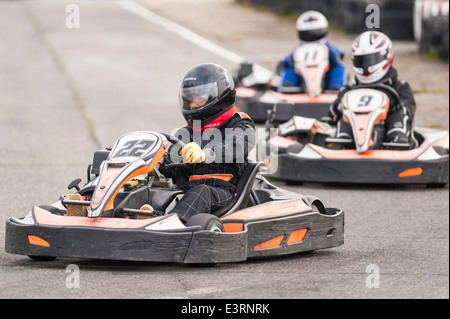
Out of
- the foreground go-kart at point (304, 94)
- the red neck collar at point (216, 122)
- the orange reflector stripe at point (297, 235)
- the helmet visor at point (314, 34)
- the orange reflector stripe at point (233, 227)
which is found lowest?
the foreground go-kart at point (304, 94)

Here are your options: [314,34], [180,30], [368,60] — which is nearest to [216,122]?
[368,60]

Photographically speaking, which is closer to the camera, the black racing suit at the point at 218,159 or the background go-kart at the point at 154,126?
the background go-kart at the point at 154,126

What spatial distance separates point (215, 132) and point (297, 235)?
0.84 m

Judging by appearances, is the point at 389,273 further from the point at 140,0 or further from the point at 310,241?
the point at 140,0

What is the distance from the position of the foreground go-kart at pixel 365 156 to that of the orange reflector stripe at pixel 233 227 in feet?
11.0

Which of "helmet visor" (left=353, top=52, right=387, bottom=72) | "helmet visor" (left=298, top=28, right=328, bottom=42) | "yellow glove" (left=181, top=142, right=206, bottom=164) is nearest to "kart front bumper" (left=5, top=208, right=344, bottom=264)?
"yellow glove" (left=181, top=142, right=206, bottom=164)

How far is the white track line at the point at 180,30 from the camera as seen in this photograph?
19359 millimetres

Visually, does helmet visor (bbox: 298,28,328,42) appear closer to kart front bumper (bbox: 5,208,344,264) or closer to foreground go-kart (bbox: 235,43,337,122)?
foreground go-kart (bbox: 235,43,337,122)

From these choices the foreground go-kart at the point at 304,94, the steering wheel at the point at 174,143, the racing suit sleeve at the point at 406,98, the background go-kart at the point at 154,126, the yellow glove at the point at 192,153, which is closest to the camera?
the background go-kart at the point at 154,126

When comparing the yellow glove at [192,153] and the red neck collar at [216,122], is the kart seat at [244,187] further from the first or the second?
the yellow glove at [192,153]

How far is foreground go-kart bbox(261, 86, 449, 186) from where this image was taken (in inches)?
365

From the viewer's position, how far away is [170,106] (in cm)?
1471

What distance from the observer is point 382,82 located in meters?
9.95

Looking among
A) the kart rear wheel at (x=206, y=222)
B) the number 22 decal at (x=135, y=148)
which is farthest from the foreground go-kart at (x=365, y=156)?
the kart rear wheel at (x=206, y=222)
